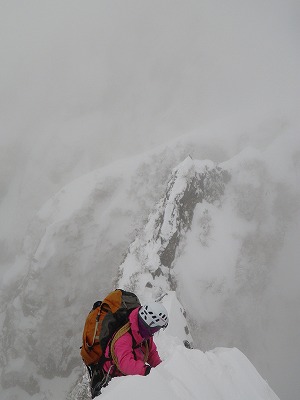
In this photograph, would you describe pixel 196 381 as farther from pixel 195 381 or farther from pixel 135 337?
pixel 135 337

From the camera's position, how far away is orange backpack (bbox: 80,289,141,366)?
228 inches

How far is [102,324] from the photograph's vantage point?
5824 millimetres

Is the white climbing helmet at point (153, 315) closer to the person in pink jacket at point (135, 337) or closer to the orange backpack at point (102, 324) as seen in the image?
the person in pink jacket at point (135, 337)

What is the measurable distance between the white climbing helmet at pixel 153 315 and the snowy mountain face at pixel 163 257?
52.2ft

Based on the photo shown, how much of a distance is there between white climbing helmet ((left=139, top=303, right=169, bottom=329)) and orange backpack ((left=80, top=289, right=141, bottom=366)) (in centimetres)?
50

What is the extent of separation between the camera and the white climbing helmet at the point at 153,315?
18.7 feet

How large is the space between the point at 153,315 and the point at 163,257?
26356mm

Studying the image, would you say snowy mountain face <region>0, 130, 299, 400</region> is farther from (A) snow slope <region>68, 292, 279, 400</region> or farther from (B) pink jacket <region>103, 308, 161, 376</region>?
(B) pink jacket <region>103, 308, 161, 376</region>

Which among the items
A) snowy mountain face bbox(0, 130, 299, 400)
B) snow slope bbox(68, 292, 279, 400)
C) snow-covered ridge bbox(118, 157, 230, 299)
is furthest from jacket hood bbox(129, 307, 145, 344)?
snow-covered ridge bbox(118, 157, 230, 299)

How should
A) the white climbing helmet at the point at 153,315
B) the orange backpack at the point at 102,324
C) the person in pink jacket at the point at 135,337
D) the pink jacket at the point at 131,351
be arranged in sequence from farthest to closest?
1. the orange backpack at the point at 102,324
2. the white climbing helmet at the point at 153,315
3. the person in pink jacket at the point at 135,337
4. the pink jacket at the point at 131,351

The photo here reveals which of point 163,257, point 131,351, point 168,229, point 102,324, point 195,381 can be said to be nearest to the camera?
point 131,351

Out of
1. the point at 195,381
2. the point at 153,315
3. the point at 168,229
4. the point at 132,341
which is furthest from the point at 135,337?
the point at 168,229

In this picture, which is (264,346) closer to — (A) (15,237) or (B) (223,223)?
(B) (223,223)

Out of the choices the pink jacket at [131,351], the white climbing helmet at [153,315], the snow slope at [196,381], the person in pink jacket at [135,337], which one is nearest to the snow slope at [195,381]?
the snow slope at [196,381]
